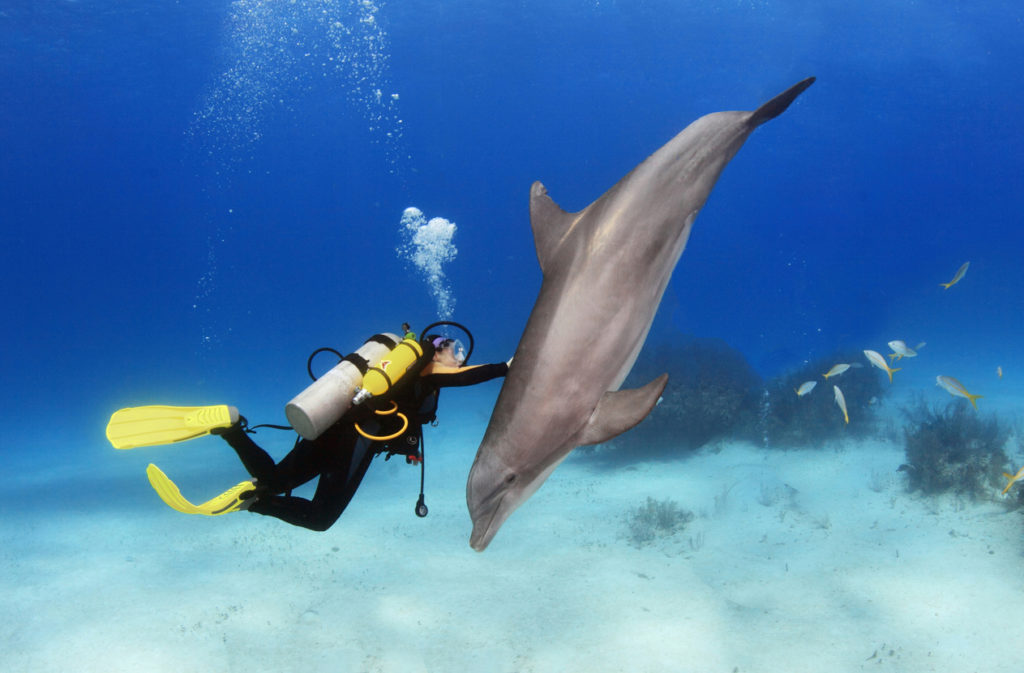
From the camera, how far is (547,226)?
3.10 m

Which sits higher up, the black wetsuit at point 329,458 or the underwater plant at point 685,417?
the black wetsuit at point 329,458

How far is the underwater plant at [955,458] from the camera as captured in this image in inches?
393

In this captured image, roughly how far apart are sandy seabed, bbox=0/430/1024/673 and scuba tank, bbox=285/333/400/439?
4.25 metres

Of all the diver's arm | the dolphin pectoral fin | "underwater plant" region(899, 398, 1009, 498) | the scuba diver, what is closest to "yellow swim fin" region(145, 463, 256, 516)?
the scuba diver

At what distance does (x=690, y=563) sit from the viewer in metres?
8.34

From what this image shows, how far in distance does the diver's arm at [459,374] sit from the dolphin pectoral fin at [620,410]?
1.19m

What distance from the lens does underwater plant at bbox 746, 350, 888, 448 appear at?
13.9m

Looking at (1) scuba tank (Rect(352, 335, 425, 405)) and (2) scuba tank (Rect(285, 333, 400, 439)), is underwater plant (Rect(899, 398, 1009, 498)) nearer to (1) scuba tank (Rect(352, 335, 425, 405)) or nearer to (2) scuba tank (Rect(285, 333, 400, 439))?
(1) scuba tank (Rect(352, 335, 425, 405))

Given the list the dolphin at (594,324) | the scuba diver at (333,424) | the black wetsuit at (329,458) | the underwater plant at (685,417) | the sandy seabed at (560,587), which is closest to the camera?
the dolphin at (594,324)

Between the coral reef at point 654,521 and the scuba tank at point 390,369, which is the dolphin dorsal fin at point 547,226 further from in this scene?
the coral reef at point 654,521

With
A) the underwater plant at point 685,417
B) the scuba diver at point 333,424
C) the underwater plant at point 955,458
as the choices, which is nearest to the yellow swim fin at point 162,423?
the scuba diver at point 333,424

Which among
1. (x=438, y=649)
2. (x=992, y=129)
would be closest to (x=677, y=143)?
(x=438, y=649)

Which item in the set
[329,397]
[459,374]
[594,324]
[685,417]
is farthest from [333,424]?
[685,417]

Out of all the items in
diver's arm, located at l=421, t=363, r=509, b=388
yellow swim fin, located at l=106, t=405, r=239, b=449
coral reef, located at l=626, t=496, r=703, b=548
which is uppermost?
yellow swim fin, located at l=106, t=405, r=239, b=449
